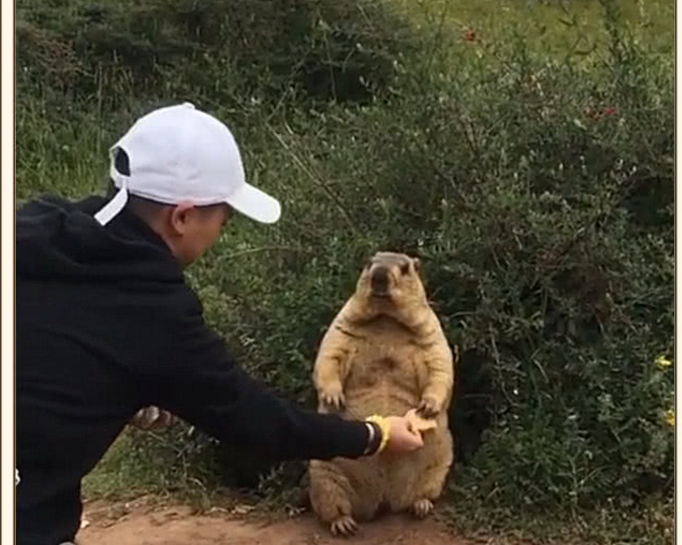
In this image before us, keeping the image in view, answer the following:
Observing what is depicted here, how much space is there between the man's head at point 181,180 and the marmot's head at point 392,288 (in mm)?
1362

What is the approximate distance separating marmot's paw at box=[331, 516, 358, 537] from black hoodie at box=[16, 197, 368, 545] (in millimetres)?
1855

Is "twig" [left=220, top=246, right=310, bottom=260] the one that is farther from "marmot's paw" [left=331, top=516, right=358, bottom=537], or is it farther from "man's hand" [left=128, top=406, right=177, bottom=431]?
"man's hand" [left=128, top=406, right=177, bottom=431]

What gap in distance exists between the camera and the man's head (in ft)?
11.8

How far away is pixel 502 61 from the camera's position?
6.84 metres

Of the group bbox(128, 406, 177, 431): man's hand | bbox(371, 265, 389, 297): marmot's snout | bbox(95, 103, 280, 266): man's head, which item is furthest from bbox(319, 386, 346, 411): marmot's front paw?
bbox(95, 103, 280, 266): man's head

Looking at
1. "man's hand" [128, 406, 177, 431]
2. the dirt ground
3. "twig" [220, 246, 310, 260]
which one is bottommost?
the dirt ground

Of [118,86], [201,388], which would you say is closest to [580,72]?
[201,388]

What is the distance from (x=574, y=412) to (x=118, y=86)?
584 cm

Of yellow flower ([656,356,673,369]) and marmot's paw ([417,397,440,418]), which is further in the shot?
yellow flower ([656,356,673,369])

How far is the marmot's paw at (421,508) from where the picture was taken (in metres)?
5.30

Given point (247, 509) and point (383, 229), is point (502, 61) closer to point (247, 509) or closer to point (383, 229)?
point (383, 229)

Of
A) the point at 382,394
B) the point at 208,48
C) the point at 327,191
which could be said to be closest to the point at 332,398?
the point at 382,394

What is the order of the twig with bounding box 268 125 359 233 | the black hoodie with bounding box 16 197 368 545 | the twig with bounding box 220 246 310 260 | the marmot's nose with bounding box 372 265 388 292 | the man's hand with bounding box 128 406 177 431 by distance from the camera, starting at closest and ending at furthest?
the black hoodie with bounding box 16 197 368 545 < the man's hand with bounding box 128 406 177 431 < the marmot's nose with bounding box 372 265 388 292 < the twig with bounding box 268 125 359 233 < the twig with bounding box 220 246 310 260

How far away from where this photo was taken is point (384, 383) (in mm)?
5203
